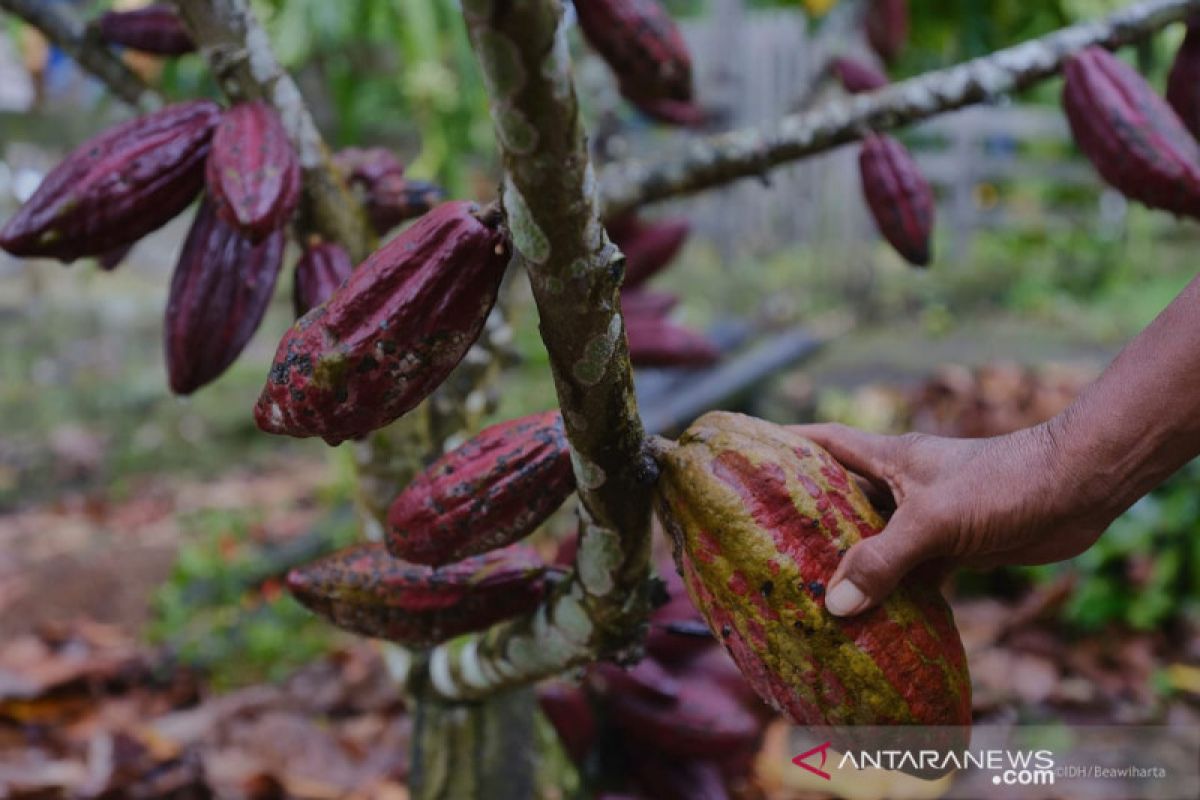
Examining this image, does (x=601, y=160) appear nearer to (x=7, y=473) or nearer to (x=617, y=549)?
(x=617, y=549)

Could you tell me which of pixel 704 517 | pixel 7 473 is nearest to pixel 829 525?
pixel 704 517

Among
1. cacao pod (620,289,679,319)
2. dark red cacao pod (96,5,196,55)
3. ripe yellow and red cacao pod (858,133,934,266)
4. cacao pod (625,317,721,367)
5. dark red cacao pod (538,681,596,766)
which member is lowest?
dark red cacao pod (538,681,596,766)

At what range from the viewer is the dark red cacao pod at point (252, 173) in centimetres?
67

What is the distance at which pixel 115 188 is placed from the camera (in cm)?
72

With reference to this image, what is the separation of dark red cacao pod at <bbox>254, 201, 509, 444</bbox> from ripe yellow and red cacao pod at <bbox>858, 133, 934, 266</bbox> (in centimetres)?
59

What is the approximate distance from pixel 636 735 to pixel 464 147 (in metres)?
1.89

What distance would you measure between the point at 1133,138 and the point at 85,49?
3.42ft

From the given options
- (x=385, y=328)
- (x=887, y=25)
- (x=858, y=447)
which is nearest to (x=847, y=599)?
(x=858, y=447)

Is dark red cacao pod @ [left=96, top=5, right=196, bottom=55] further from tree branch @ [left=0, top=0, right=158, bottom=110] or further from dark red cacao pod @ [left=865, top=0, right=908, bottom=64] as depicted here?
dark red cacao pod @ [left=865, top=0, right=908, bottom=64]

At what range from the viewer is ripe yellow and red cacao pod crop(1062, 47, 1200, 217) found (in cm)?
89

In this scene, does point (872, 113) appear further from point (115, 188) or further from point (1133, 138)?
point (115, 188)

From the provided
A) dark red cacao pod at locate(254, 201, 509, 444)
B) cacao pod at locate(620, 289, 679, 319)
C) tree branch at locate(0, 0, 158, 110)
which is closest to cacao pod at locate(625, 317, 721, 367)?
cacao pod at locate(620, 289, 679, 319)

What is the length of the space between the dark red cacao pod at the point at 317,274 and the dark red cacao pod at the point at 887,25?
39.7 inches

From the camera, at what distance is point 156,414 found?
3.89 metres
